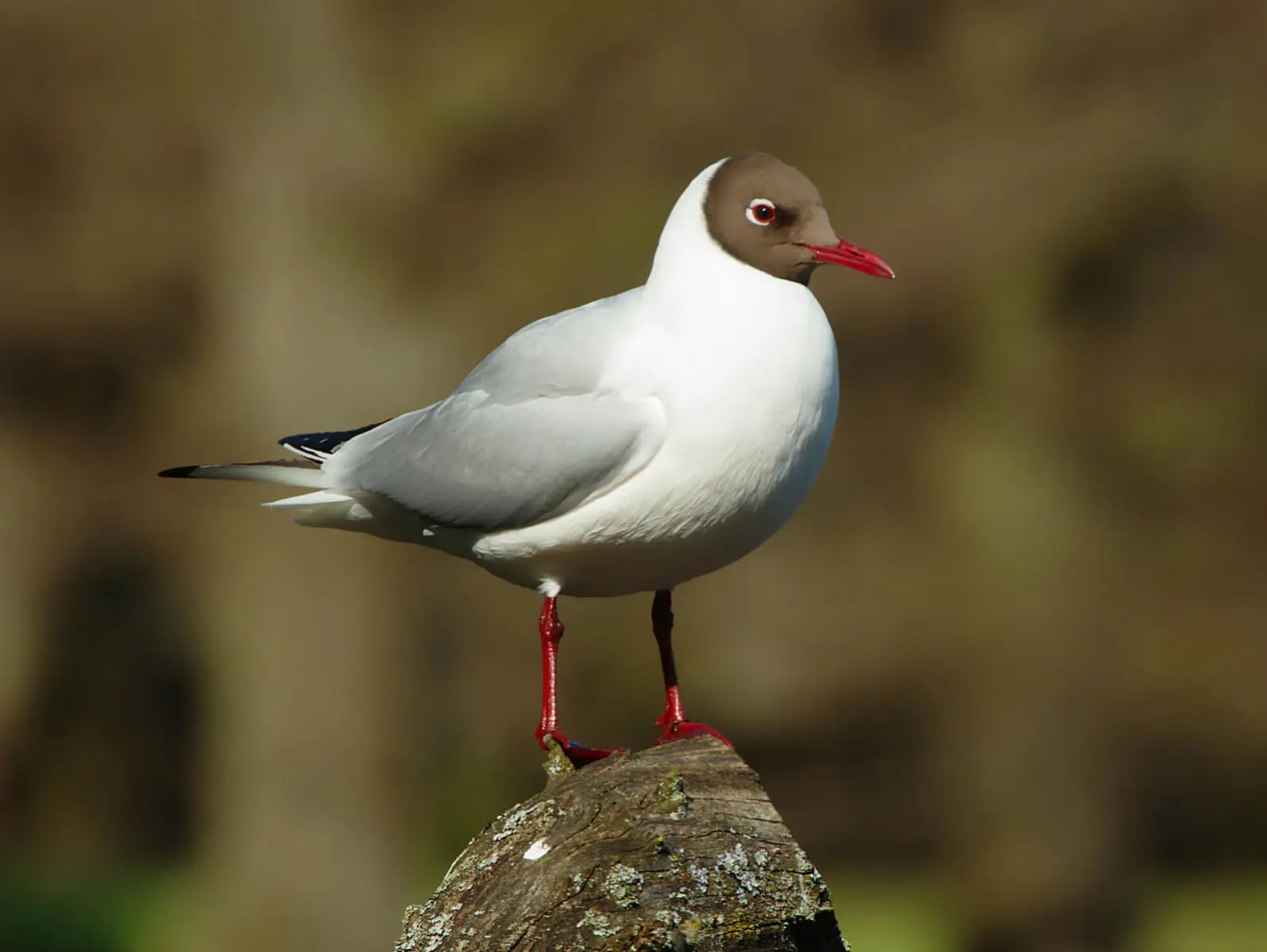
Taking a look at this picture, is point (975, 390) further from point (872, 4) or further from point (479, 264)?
point (479, 264)

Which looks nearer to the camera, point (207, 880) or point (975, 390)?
point (207, 880)

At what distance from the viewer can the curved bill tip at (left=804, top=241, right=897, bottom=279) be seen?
3.19 metres

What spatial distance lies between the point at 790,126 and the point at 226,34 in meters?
2.77

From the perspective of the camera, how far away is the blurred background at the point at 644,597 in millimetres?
6859

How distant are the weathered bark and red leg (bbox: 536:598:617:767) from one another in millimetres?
407

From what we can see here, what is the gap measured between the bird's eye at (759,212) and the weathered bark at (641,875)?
3.64 ft

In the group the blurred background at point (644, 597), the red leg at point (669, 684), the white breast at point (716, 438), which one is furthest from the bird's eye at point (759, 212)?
the blurred background at point (644, 597)

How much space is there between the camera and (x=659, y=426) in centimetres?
308

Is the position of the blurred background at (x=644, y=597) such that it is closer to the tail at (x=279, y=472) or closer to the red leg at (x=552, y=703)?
the tail at (x=279, y=472)

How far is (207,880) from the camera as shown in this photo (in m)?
7.18

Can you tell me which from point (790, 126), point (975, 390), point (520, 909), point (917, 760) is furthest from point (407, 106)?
point (520, 909)

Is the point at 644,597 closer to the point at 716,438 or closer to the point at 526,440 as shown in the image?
the point at 526,440

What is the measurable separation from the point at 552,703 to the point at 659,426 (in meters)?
0.70

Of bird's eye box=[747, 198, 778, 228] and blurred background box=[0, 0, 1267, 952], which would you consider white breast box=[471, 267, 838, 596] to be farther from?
blurred background box=[0, 0, 1267, 952]
